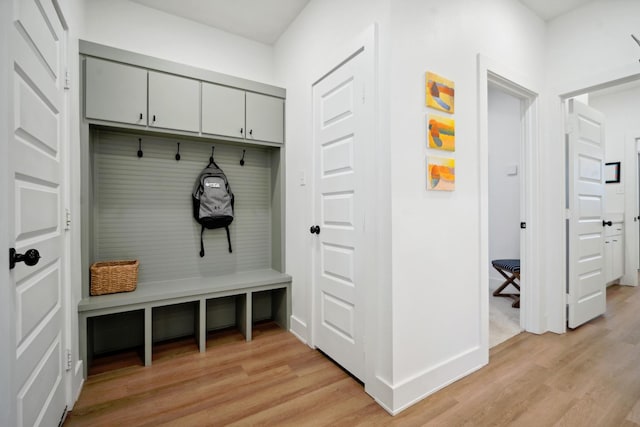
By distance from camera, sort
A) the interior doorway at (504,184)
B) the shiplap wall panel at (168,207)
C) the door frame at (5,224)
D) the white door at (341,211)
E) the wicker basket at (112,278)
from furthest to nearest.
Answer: the interior doorway at (504,184) < the shiplap wall panel at (168,207) < the wicker basket at (112,278) < the white door at (341,211) < the door frame at (5,224)

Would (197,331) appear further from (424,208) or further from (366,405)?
(424,208)

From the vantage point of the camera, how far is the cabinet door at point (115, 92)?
2109mm

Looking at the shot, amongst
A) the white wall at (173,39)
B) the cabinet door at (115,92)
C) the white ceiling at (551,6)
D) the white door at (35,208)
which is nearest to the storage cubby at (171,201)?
the cabinet door at (115,92)

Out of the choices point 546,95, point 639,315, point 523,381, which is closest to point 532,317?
point 523,381

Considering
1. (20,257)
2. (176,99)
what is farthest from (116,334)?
(176,99)

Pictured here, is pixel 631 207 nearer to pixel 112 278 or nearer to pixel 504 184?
pixel 504 184

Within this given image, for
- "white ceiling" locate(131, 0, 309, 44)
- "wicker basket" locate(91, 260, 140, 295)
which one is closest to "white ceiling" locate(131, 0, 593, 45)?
"white ceiling" locate(131, 0, 309, 44)

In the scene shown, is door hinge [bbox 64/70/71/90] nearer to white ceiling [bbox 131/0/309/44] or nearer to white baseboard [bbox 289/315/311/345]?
white ceiling [bbox 131/0/309/44]

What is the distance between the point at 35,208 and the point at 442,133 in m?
2.13

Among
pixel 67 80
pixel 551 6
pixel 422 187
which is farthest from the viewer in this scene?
pixel 551 6

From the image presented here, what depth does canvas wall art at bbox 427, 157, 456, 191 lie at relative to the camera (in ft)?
6.06

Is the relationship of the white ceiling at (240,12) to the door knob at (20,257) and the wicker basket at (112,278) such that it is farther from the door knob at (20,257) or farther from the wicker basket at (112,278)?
the door knob at (20,257)

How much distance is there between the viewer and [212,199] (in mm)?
2750

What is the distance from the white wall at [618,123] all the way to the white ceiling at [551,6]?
110 inches
